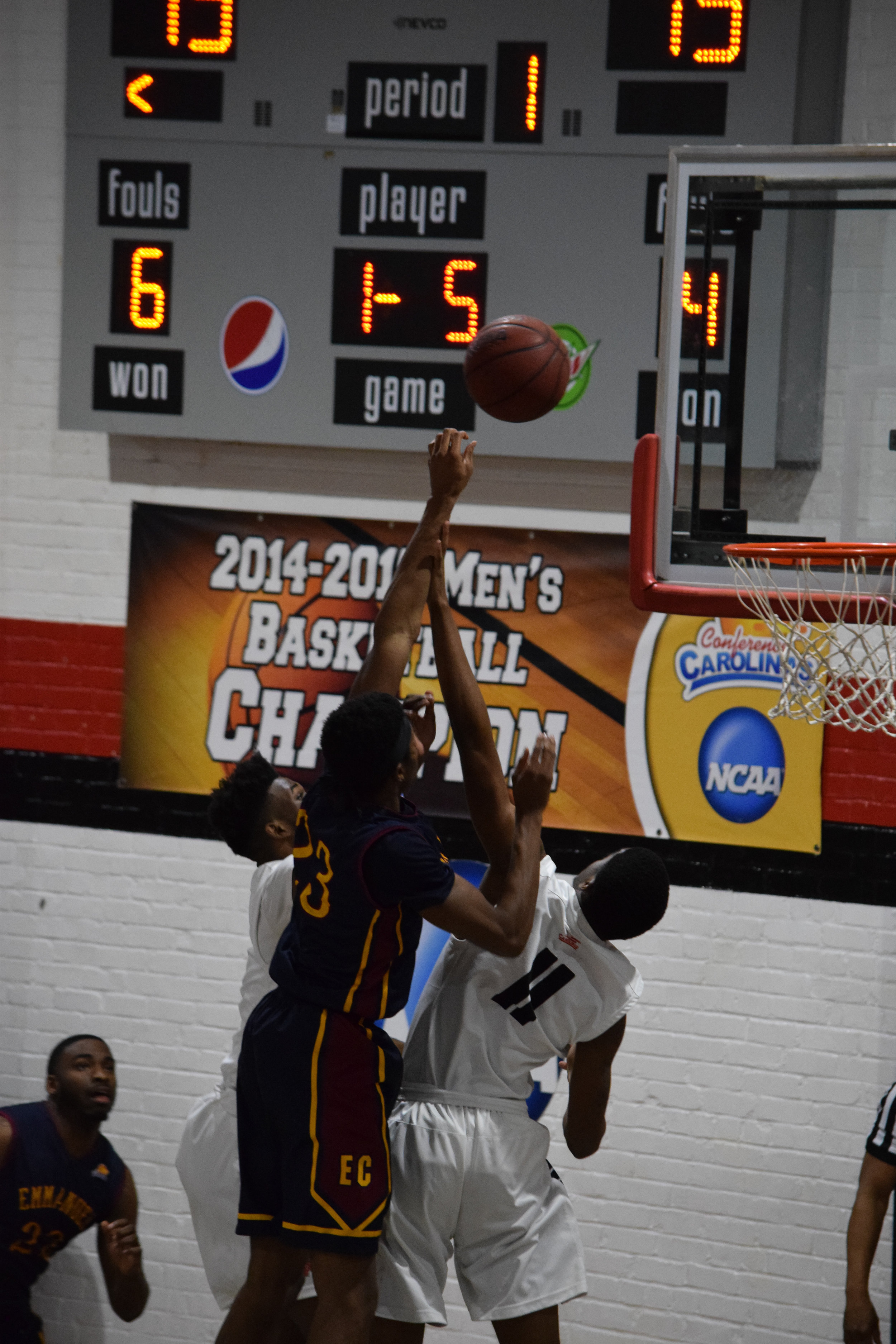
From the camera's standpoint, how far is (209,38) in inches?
185

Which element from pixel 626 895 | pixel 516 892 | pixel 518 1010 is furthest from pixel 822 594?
pixel 518 1010

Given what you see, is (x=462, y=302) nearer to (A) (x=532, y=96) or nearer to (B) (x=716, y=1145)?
(A) (x=532, y=96)

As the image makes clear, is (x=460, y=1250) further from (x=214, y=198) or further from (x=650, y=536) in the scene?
(x=214, y=198)

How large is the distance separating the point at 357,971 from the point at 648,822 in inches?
87.3

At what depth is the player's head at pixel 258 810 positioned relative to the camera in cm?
352

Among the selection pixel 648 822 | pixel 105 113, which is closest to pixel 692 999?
pixel 648 822

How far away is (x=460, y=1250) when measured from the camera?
2.99 metres

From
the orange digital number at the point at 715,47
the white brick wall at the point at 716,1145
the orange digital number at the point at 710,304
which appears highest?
the orange digital number at the point at 715,47

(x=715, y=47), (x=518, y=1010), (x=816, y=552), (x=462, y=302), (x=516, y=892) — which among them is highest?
(x=715, y=47)

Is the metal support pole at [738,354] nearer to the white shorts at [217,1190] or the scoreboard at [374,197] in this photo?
A: the scoreboard at [374,197]

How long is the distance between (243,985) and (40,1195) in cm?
117

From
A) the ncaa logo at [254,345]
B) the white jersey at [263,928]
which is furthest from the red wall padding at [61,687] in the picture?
the white jersey at [263,928]

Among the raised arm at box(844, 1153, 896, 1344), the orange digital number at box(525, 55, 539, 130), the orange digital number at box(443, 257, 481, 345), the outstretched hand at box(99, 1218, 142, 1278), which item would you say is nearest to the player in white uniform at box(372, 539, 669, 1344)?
the raised arm at box(844, 1153, 896, 1344)

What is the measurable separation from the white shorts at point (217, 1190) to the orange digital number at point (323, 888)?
0.80 metres
